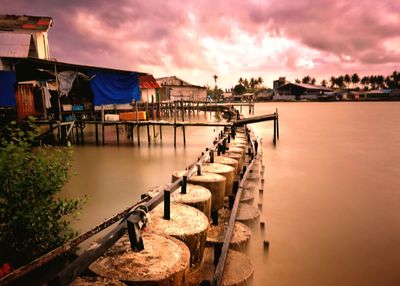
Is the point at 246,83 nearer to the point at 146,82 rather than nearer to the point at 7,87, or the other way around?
the point at 146,82

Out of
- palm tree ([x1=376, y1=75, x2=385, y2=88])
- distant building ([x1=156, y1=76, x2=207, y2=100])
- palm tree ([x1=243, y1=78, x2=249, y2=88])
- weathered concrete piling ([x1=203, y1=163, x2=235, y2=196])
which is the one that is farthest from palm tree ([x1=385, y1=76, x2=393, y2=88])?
weathered concrete piling ([x1=203, y1=163, x2=235, y2=196])

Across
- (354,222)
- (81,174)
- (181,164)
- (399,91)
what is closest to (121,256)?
(354,222)

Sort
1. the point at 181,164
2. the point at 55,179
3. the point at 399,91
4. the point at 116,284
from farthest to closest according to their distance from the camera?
the point at 399,91
the point at 181,164
the point at 55,179
the point at 116,284

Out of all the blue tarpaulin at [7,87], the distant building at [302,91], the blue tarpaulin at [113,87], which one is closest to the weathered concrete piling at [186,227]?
the blue tarpaulin at [7,87]

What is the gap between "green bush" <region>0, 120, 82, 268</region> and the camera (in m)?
→ 4.02

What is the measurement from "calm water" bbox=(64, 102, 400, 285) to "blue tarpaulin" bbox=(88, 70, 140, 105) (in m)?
3.09

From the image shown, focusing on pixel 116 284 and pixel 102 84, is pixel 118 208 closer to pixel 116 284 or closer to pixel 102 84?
pixel 116 284

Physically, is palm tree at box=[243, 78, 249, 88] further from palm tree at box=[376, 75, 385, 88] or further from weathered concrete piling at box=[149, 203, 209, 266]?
weathered concrete piling at box=[149, 203, 209, 266]

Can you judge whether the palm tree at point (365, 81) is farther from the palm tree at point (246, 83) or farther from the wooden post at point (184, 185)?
the wooden post at point (184, 185)

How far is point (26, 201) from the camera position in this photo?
13.7 feet

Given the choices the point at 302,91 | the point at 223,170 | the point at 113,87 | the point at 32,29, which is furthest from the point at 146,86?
the point at 302,91

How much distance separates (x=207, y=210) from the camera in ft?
16.4

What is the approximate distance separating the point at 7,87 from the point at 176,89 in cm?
3191

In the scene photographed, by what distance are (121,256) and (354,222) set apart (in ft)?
23.3
